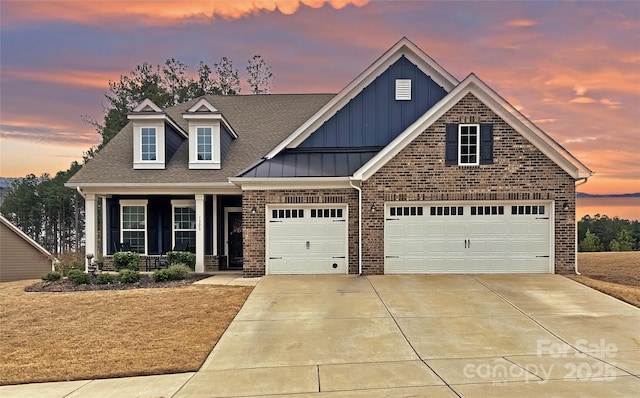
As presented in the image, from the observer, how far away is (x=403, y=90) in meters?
15.5

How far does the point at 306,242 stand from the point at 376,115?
17.0 ft

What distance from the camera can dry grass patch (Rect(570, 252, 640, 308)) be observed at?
11.3 m

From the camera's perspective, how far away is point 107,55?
21562 millimetres

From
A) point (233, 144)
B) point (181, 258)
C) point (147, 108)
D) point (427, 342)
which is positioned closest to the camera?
point (427, 342)

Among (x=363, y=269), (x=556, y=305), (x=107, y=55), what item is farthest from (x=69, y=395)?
(x=107, y=55)

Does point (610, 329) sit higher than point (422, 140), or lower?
lower

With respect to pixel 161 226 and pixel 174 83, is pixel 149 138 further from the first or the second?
pixel 174 83

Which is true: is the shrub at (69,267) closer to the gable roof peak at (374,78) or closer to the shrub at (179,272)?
the shrub at (179,272)

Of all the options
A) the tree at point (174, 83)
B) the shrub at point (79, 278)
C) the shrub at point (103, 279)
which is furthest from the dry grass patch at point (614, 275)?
the tree at point (174, 83)

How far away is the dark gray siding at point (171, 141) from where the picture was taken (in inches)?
670

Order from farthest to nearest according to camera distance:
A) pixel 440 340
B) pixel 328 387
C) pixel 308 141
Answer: pixel 308 141 → pixel 440 340 → pixel 328 387

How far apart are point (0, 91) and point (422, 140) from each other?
19700 millimetres

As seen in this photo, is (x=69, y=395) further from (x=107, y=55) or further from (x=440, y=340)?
(x=107, y=55)

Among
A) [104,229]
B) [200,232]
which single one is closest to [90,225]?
[104,229]
